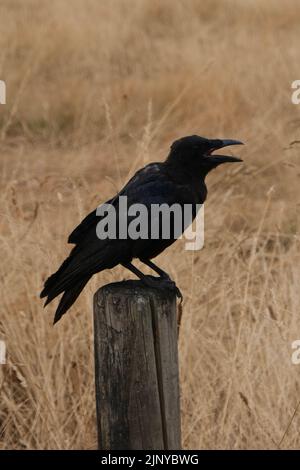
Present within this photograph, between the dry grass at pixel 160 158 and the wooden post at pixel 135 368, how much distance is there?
2.76 feet

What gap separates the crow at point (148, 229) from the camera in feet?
10.0

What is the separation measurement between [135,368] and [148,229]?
23.1 inches

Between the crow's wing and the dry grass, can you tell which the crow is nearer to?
the crow's wing

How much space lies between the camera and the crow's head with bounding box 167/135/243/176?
3.37m

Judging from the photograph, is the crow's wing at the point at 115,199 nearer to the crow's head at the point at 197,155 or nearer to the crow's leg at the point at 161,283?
the crow's head at the point at 197,155

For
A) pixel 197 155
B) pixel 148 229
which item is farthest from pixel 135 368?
pixel 197 155

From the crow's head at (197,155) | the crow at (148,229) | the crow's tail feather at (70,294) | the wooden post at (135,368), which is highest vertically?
the crow's head at (197,155)

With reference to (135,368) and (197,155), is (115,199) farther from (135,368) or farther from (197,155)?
(135,368)

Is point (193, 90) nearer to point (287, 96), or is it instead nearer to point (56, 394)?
point (287, 96)

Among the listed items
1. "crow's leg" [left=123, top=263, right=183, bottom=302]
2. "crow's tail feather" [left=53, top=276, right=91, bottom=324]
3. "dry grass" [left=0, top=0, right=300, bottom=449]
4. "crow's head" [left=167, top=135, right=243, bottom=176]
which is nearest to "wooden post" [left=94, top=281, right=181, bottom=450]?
"crow's leg" [left=123, top=263, right=183, bottom=302]

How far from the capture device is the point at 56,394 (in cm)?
425
